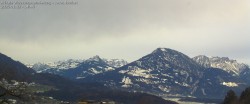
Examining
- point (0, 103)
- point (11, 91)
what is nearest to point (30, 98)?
point (11, 91)

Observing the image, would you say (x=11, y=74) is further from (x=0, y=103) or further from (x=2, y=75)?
(x=0, y=103)

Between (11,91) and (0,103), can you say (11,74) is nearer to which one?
(11,91)

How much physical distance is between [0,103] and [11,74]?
3407 mm

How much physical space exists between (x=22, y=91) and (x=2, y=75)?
1920mm

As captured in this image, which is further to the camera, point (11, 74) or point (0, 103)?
point (0, 103)

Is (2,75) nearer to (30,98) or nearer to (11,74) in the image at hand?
(11,74)

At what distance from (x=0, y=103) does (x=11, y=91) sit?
105 inches

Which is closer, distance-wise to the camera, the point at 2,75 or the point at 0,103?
the point at 2,75

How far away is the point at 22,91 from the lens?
31.5m

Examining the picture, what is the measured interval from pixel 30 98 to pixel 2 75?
9.01 feet

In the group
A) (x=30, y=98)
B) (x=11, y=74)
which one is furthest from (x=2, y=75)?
(x=30, y=98)

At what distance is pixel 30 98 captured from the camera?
29594mm

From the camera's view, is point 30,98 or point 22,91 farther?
point 22,91

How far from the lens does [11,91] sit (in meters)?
30.9
